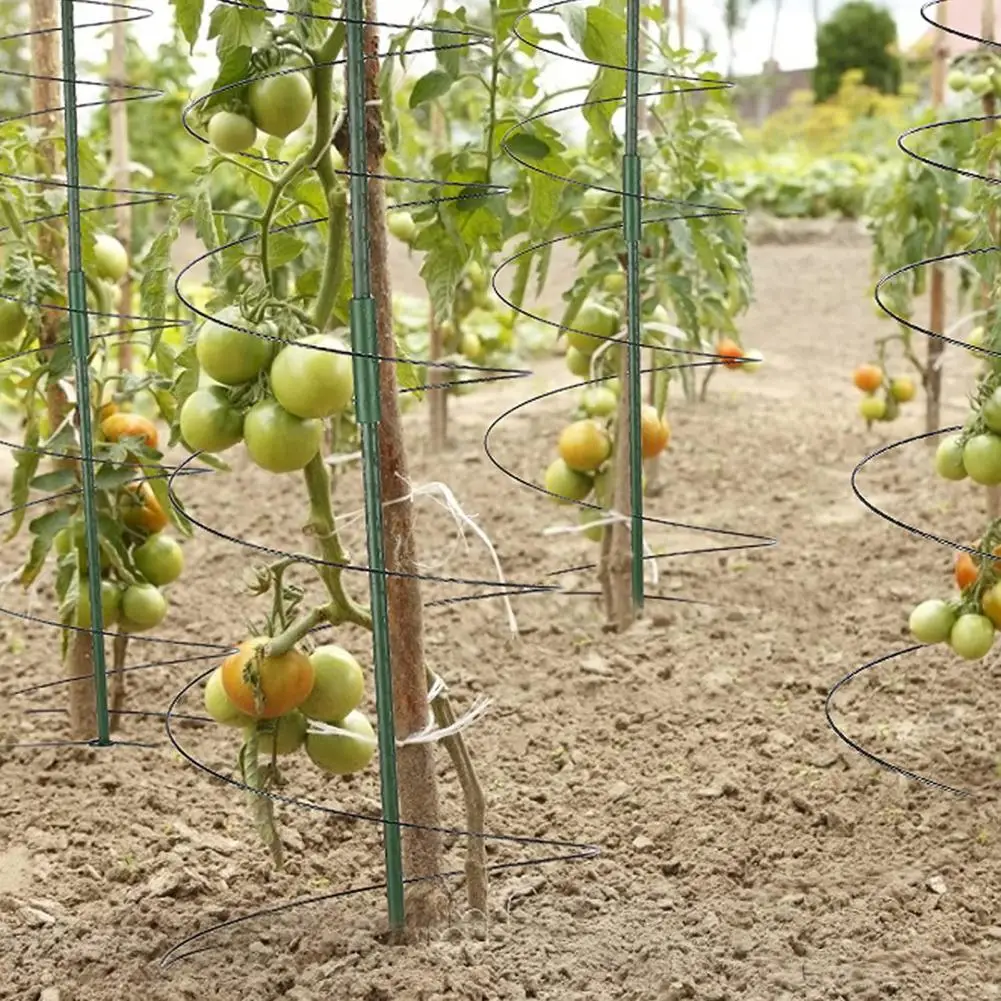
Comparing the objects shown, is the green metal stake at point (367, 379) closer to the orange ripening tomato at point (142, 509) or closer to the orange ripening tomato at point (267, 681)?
the orange ripening tomato at point (267, 681)

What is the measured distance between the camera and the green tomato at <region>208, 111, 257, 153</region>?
179cm

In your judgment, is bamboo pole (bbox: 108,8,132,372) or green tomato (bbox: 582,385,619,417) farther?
bamboo pole (bbox: 108,8,132,372)

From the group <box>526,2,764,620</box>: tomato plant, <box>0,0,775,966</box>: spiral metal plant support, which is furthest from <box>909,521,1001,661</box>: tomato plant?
<box>526,2,764,620</box>: tomato plant

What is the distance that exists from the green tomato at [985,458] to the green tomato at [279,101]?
1.12m

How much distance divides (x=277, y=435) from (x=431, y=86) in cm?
75

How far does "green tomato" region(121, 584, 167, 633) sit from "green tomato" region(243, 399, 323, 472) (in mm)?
1011

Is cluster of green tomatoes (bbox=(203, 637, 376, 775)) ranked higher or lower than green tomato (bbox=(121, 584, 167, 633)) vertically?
higher

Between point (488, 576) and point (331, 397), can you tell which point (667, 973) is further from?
point (488, 576)

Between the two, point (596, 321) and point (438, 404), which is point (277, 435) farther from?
point (438, 404)

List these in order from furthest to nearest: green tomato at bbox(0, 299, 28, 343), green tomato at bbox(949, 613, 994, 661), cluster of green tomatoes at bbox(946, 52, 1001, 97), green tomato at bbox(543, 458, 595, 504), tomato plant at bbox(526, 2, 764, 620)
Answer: cluster of green tomatoes at bbox(946, 52, 1001, 97) → green tomato at bbox(543, 458, 595, 504) → tomato plant at bbox(526, 2, 764, 620) → green tomato at bbox(0, 299, 28, 343) → green tomato at bbox(949, 613, 994, 661)

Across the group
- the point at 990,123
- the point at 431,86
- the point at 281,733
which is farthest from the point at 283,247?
the point at 990,123

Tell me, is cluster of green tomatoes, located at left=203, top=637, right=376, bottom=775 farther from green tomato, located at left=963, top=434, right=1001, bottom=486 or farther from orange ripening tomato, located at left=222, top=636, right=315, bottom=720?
green tomato, located at left=963, top=434, right=1001, bottom=486

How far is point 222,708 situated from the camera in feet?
6.38

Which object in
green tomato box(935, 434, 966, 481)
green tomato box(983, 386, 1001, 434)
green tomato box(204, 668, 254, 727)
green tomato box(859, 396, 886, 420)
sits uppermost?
green tomato box(983, 386, 1001, 434)
